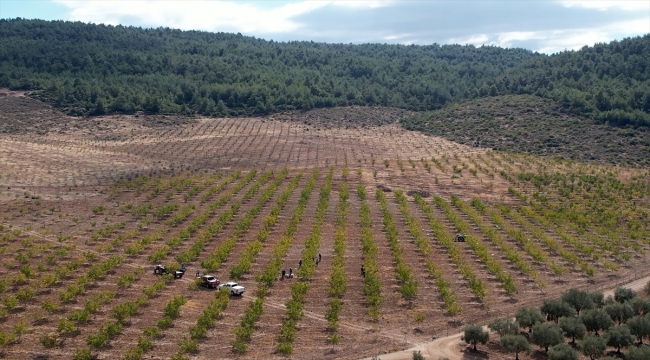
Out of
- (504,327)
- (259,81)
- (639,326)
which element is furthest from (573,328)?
(259,81)

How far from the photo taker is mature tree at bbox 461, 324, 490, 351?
111ft

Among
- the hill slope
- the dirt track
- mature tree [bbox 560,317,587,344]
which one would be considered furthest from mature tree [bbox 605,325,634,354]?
the hill slope

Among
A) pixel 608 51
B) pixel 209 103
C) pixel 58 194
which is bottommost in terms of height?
pixel 58 194

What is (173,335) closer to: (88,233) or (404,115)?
(88,233)

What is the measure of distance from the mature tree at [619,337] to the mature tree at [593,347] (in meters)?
1.33

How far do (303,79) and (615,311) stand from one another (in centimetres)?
14055

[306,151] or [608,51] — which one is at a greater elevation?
[608,51]

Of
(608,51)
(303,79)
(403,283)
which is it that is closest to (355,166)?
(403,283)

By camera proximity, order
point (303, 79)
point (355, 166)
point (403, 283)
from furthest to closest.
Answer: point (303, 79), point (355, 166), point (403, 283)

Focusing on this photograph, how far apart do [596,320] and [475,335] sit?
745 centimetres

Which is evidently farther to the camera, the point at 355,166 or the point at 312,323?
the point at 355,166

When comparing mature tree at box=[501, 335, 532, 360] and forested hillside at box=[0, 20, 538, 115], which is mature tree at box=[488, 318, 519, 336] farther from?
forested hillside at box=[0, 20, 538, 115]

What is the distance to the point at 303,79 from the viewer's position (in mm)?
170750

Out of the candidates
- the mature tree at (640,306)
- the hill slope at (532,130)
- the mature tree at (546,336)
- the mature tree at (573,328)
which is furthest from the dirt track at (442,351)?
the hill slope at (532,130)
